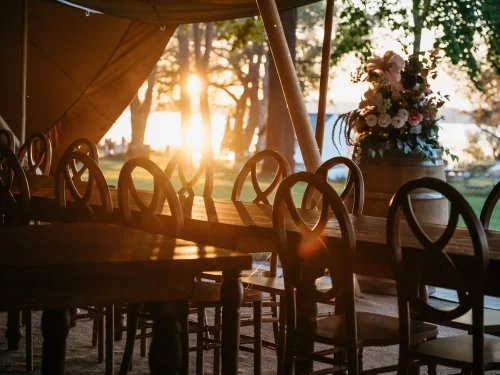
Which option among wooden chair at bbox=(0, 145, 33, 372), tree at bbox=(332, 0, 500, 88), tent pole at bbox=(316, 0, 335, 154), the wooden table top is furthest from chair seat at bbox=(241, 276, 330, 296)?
tree at bbox=(332, 0, 500, 88)

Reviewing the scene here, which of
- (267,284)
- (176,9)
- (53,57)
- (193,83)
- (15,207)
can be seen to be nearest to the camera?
(267,284)

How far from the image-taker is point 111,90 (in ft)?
30.0

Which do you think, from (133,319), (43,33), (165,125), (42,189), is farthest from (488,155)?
(133,319)

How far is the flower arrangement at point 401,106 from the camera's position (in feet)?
19.0

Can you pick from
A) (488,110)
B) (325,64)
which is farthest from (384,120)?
(488,110)

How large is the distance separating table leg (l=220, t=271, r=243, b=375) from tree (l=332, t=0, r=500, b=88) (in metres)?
7.16

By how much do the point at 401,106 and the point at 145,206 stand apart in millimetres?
2572

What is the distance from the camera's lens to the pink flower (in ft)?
19.0

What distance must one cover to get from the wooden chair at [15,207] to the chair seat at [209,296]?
93 centimetres

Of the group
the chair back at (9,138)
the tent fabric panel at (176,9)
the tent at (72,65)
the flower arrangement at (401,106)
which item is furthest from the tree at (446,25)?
the chair back at (9,138)

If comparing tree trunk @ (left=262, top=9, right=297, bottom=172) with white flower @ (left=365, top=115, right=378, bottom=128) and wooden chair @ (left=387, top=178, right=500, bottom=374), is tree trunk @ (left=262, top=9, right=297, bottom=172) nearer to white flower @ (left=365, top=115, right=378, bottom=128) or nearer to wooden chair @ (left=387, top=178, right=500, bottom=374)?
white flower @ (left=365, top=115, right=378, bottom=128)

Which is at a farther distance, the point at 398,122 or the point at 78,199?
A: the point at 398,122

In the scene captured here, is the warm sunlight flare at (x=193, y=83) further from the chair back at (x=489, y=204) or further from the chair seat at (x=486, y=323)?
the chair seat at (x=486, y=323)

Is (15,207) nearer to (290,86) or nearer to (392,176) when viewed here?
(290,86)
